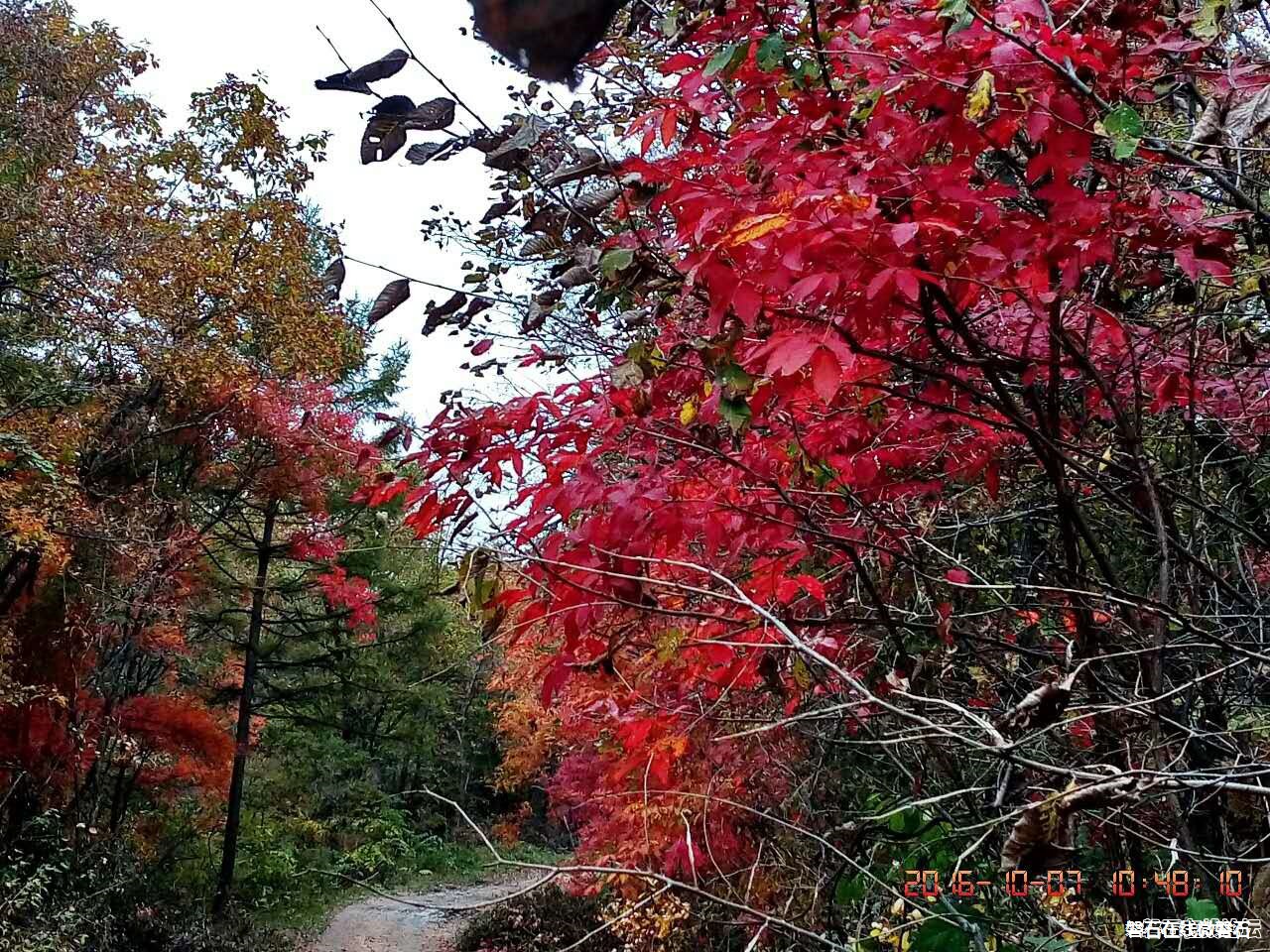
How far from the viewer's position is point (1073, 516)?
6.62 ft

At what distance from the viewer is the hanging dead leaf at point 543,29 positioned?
6.57 ft

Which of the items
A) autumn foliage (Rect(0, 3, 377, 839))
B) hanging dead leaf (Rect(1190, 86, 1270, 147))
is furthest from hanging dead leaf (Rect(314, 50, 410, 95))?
autumn foliage (Rect(0, 3, 377, 839))

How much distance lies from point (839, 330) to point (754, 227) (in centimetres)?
28

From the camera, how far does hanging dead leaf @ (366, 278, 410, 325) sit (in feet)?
6.58

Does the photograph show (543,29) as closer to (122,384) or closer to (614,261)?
(614,261)

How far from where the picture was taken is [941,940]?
6.95 ft

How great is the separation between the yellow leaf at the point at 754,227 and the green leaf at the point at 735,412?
30cm

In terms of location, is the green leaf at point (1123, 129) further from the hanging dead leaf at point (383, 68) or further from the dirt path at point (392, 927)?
the dirt path at point (392, 927)

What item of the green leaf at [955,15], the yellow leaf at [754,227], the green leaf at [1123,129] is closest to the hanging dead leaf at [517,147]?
the yellow leaf at [754,227]

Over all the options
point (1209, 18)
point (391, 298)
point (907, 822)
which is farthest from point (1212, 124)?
point (907, 822)
